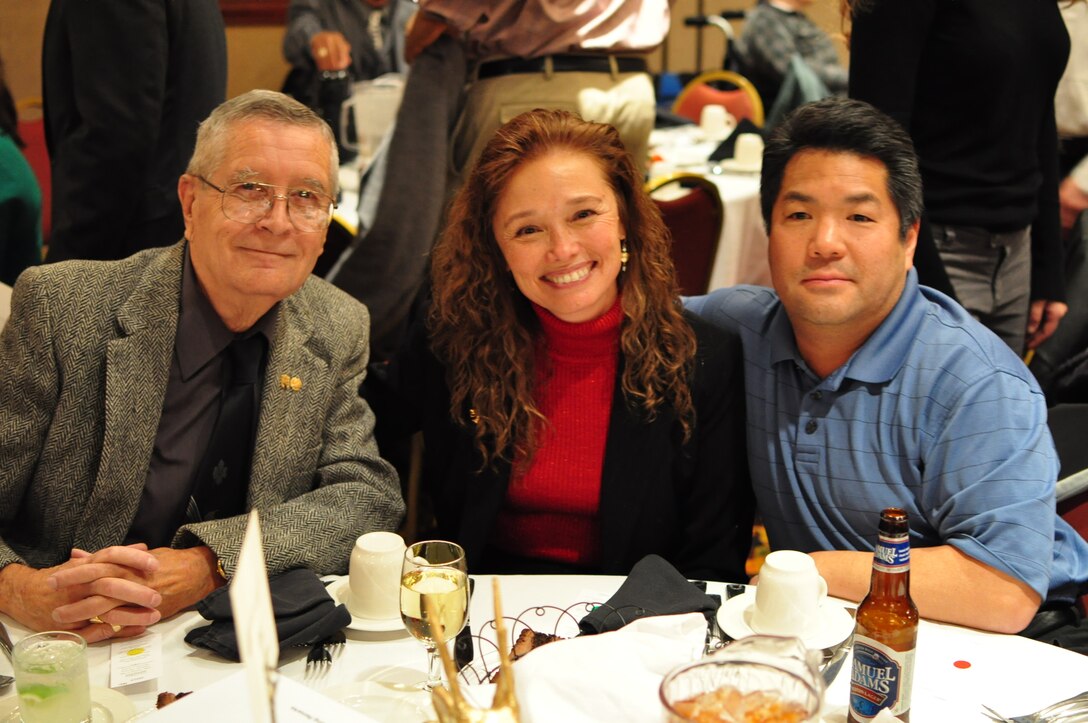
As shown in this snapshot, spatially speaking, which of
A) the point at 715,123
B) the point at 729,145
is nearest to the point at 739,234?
the point at 729,145

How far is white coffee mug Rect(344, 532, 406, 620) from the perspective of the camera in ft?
5.10

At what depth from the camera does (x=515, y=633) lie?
1545 mm

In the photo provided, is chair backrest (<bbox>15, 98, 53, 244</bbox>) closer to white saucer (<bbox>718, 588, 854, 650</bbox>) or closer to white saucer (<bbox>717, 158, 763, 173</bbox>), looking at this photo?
white saucer (<bbox>717, 158, 763, 173</bbox>)

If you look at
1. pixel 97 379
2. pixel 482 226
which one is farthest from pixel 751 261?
pixel 97 379

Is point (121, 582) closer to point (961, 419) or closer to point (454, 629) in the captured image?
point (454, 629)

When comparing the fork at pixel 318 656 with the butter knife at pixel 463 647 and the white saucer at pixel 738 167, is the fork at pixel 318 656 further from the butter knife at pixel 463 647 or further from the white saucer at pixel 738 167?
the white saucer at pixel 738 167

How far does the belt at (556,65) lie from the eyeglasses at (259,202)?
1167mm

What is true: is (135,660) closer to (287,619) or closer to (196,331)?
(287,619)

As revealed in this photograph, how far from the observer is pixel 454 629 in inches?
54.1

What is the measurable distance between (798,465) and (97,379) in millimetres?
1228

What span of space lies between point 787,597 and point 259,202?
1.11m

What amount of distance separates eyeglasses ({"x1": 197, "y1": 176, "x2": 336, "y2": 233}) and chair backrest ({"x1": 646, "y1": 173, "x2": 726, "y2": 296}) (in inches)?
55.9

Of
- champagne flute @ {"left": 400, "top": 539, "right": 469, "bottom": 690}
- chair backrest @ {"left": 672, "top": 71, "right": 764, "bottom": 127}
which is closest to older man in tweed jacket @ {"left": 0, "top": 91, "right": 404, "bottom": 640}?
champagne flute @ {"left": 400, "top": 539, "right": 469, "bottom": 690}

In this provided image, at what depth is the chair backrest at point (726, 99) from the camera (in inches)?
247
